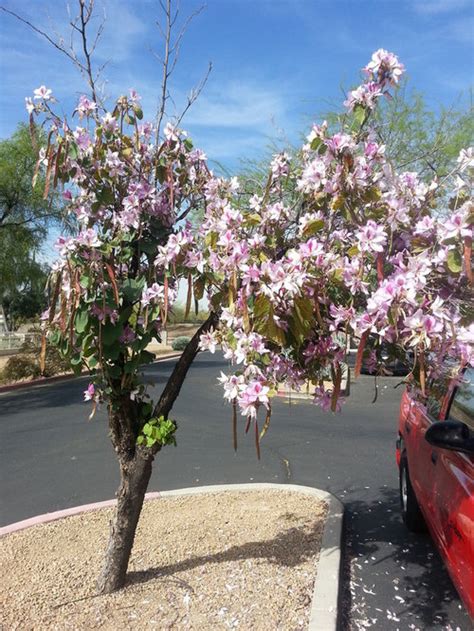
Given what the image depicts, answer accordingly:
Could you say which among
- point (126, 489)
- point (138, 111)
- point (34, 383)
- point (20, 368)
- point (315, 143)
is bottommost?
point (34, 383)

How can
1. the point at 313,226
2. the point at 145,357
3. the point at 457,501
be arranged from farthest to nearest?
the point at 145,357, the point at 457,501, the point at 313,226

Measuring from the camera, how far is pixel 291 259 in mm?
2338

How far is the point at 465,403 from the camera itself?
347cm

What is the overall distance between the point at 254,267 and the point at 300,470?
181 inches

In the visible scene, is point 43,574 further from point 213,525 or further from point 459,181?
point 459,181

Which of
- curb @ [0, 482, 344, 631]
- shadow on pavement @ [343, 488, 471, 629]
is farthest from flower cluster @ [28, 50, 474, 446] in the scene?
shadow on pavement @ [343, 488, 471, 629]

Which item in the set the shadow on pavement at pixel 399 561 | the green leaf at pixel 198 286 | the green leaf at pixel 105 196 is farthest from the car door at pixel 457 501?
the green leaf at pixel 105 196

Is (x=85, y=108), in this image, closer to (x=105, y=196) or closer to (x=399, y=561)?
(x=105, y=196)

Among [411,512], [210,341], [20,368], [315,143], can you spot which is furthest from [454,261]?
[20,368]

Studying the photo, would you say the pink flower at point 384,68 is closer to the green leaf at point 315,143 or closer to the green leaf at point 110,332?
the green leaf at point 315,143

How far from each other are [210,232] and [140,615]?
220 cm

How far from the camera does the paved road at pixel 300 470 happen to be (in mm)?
3604

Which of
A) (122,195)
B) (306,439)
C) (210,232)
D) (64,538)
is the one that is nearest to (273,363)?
(210,232)

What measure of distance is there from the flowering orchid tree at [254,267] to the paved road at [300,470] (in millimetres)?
1575
